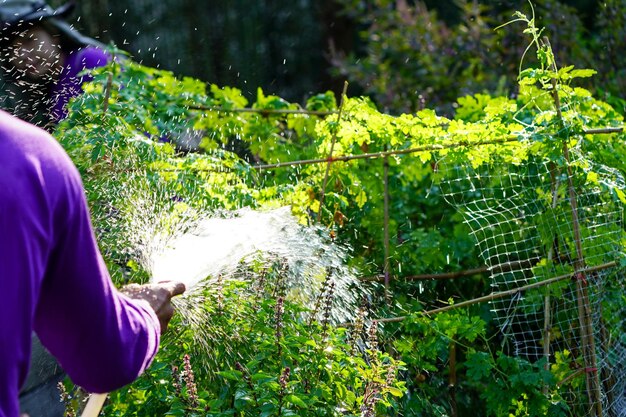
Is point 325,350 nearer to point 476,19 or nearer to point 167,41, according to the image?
point 476,19

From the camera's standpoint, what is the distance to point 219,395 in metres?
2.50

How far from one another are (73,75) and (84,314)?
3076 millimetres

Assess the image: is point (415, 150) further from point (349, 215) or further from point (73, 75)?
point (73, 75)

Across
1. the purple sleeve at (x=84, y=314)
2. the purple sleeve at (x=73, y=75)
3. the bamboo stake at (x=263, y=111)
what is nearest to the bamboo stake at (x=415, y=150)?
the bamboo stake at (x=263, y=111)

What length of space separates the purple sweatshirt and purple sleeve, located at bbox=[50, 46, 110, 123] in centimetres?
255

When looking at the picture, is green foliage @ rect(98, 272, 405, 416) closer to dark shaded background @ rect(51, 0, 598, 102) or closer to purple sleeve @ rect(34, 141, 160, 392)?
purple sleeve @ rect(34, 141, 160, 392)

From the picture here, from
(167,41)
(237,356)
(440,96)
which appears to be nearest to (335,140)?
(237,356)

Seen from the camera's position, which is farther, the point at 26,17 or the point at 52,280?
the point at 26,17

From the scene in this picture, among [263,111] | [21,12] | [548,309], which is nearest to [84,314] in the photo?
[548,309]

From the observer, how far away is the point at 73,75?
4.35 meters

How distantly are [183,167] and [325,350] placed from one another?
0.95 meters

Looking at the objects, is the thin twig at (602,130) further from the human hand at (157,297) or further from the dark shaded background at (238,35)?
the dark shaded background at (238,35)

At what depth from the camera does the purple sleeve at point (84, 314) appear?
54.6 inches

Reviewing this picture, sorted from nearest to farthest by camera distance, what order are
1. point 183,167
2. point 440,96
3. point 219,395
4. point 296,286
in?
point 219,395, point 296,286, point 183,167, point 440,96
